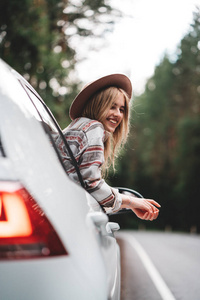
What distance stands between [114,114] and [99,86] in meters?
0.20

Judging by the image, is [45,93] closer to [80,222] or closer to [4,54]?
[4,54]

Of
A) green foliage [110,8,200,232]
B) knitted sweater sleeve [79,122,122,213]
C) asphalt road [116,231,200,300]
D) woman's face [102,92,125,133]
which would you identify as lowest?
green foliage [110,8,200,232]

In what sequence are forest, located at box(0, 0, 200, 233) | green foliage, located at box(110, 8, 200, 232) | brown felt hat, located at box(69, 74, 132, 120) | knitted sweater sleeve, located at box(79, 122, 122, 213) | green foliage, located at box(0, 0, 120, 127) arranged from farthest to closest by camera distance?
green foliage, located at box(110, 8, 200, 232) → forest, located at box(0, 0, 200, 233) → green foliage, located at box(0, 0, 120, 127) → brown felt hat, located at box(69, 74, 132, 120) → knitted sweater sleeve, located at box(79, 122, 122, 213)

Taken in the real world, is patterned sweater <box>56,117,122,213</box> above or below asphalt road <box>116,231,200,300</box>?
above

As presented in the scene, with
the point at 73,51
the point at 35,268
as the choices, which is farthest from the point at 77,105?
the point at 73,51

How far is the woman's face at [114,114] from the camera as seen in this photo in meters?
2.78

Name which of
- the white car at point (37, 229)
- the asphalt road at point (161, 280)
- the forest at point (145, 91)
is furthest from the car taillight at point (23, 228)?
the asphalt road at point (161, 280)

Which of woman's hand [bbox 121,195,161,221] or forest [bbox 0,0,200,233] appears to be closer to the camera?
woman's hand [bbox 121,195,161,221]

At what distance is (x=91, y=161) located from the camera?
6.82 feet

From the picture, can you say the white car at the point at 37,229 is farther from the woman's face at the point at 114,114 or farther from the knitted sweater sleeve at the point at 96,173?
the woman's face at the point at 114,114

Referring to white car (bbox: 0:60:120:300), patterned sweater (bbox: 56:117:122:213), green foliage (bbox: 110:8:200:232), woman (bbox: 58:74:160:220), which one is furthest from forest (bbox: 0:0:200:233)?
white car (bbox: 0:60:120:300)

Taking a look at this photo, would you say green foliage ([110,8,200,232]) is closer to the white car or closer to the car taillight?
the white car

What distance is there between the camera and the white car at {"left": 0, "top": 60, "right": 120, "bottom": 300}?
4.37 ft

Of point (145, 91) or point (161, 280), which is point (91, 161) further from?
point (145, 91)
